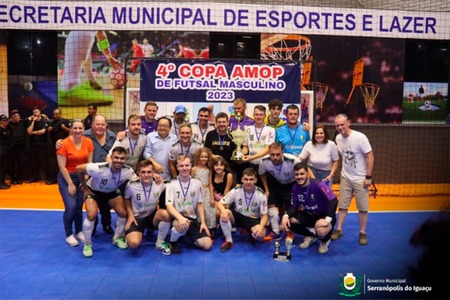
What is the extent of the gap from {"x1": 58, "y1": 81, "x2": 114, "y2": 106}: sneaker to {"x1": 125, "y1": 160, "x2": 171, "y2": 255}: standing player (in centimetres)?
604

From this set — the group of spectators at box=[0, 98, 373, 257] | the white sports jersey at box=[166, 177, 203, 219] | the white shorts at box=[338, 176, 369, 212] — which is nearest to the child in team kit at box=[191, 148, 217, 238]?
the group of spectators at box=[0, 98, 373, 257]

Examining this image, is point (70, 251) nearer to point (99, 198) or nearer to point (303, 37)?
Result: point (99, 198)

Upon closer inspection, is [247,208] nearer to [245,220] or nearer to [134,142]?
[245,220]

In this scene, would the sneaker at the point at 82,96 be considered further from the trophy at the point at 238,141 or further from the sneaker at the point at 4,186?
the trophy at the point at 238,141

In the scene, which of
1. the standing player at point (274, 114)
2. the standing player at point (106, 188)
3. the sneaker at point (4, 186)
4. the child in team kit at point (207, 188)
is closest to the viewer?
the standing player at point (106, 188)

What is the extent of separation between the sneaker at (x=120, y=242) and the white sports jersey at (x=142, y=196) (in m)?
A: 0.34

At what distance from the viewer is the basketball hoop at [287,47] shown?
35.2 feet

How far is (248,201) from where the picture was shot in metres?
5.45

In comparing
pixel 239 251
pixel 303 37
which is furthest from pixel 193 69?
pixel 303 37

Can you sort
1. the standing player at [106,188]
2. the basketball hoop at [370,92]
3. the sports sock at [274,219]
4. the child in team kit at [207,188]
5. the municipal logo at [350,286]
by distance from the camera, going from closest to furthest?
the municipal logo at [350,286]
the standing player at [106,188]
the child in team kit at [207,188]
the sports sock at [274,219]
the basketball hoop at [370,92]

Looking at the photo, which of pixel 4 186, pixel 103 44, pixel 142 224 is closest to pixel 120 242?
pixel 142 224

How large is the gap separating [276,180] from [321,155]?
27.1 inches

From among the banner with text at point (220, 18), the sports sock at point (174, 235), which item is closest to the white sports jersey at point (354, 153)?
the sports sock at point (174, 235)

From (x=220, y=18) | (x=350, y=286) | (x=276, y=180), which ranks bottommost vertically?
(x=350, y=286)
